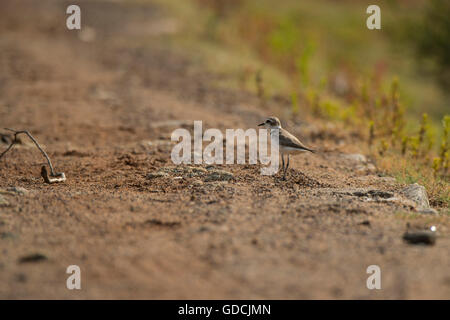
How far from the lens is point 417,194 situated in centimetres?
526

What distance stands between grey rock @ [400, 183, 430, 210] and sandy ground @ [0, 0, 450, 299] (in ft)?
0.68

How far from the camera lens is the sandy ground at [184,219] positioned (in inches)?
139

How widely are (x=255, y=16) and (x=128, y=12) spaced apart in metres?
4.73

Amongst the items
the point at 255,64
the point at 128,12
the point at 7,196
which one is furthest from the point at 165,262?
the point at 128,12

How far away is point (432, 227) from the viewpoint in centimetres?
428

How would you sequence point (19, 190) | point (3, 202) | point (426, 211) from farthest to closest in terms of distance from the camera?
point (19, 190) → point (426, 211) → point (3, 202)

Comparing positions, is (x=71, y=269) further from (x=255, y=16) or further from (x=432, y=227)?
(x=255, y=16)

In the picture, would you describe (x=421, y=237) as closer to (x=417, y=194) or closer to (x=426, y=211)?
(x=426, y=211)

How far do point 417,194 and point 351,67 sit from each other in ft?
26.3

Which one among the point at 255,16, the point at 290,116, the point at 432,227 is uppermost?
the point at 255,16

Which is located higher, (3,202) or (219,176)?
(219,176)

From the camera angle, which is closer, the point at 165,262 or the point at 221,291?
the point at 221,291

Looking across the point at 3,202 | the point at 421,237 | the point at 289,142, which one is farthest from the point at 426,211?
the point at 3,202

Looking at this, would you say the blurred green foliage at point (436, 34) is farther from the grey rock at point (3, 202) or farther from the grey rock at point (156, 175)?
the grey rock at point (3, 202)
